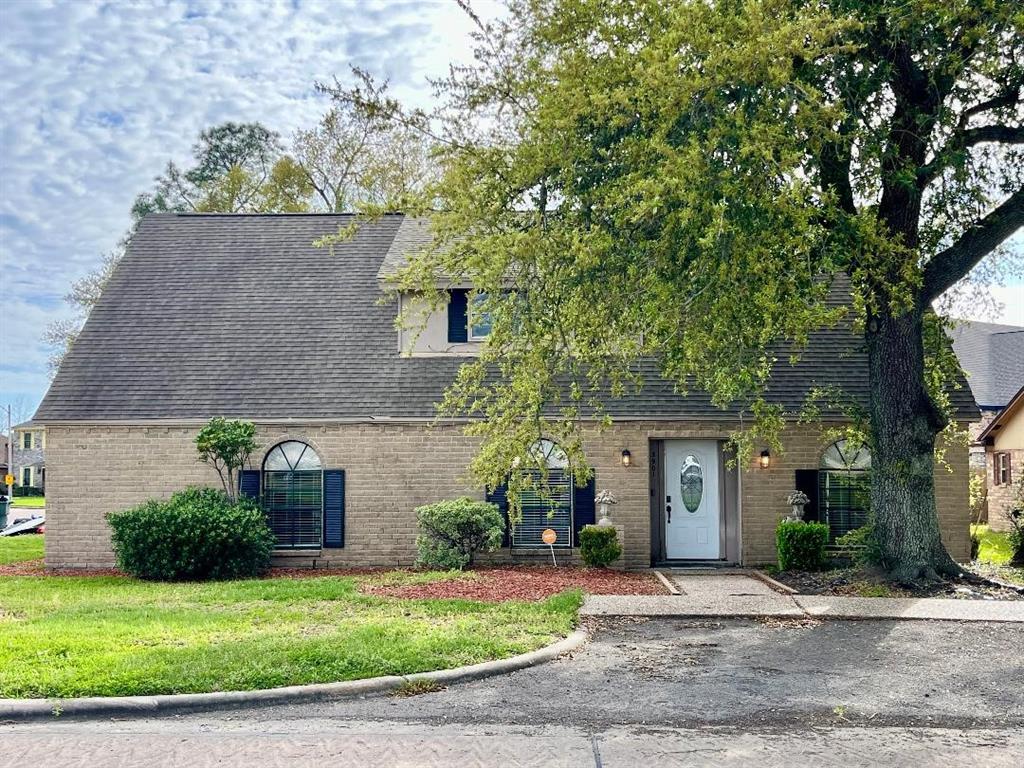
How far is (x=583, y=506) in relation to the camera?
1878 cm

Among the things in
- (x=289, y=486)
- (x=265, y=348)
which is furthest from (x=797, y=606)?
(x=265, y=348)

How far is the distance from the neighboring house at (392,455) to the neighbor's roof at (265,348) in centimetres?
5

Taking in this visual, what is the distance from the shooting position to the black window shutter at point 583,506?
1875 cm

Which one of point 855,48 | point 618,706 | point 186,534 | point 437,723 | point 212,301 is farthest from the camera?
point 212,301

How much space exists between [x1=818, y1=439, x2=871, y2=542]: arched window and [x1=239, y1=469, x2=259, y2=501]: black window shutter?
34.3 ft

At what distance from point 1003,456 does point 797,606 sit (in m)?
21.8

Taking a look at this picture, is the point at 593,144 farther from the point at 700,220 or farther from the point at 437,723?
the point at 437,723

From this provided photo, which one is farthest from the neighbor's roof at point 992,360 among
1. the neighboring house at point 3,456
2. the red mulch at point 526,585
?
the neighboring house at point 3,456

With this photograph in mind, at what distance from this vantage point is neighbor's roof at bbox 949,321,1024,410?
3772 centimetres

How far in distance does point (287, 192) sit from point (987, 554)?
91.3 ft

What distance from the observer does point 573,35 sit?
493 inches

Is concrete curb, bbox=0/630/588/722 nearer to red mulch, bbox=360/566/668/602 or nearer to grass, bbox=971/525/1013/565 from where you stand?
red mulch, bbox=360/566/668/602

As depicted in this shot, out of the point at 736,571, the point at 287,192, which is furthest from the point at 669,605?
the point at 287,192

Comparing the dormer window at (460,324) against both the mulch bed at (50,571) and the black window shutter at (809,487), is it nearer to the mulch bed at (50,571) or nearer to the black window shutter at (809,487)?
the black window shutter at (809,487)
